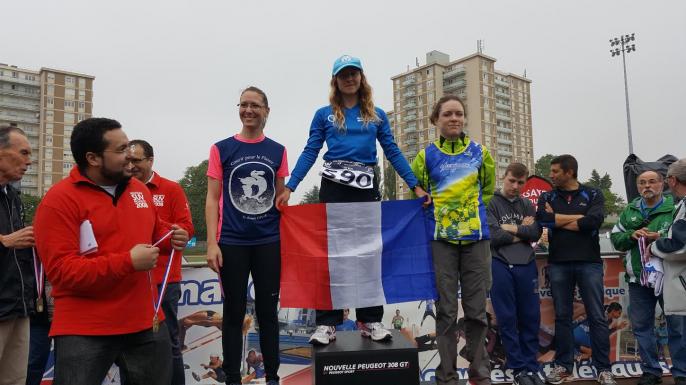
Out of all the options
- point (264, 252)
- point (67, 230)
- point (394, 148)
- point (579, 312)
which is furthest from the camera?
point (579, 312)

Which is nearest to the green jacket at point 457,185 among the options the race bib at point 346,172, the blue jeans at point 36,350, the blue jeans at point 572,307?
the race bib at point 346,172

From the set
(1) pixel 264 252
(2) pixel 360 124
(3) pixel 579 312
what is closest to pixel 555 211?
(3) pixel 579 312

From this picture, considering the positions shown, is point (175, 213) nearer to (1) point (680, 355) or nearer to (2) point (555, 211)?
(2) point (555, 211)

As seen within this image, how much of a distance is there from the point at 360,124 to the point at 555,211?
2.61m

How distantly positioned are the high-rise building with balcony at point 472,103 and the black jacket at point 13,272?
79076mm

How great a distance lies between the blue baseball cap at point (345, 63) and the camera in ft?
11.5

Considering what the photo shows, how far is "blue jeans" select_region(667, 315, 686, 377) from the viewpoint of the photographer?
4.23m

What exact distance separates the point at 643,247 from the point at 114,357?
4.68 m

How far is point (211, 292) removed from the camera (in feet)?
15.8

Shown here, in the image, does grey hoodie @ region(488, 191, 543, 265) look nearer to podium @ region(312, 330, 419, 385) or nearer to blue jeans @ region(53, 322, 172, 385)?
podium @ region(312, 330, 419, 385)

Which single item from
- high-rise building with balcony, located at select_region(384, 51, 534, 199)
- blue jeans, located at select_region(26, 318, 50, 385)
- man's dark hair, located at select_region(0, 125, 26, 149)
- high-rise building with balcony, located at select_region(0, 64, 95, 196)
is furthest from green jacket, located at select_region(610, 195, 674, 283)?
high-rise building with balcony, located at select_region(0, 64, 95, 196)

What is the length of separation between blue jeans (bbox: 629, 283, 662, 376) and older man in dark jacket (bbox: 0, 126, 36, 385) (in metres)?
5.28

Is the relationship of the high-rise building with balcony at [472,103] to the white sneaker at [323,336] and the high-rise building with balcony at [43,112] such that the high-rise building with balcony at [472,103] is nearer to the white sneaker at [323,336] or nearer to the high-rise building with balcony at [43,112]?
the high-rise building with balcony at [43,112]

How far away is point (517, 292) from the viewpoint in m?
4.64
